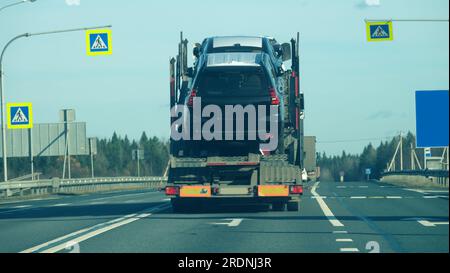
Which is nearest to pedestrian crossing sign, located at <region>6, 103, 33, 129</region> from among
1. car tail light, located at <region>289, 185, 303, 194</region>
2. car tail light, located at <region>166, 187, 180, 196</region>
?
car tail light, located at <region>166, 187, 180, 196</region>

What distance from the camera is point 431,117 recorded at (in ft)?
36.4

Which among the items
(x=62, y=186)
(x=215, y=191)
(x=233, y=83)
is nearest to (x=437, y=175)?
(x=62, y=186)

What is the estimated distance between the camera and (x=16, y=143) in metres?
52.1

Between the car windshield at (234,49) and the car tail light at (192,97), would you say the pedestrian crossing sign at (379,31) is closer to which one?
the car windshield at (234,49)

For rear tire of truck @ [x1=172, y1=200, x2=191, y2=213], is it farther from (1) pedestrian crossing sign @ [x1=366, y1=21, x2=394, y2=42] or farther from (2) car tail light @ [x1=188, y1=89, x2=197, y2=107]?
(1) pedestrian crossing sign @ [x1=366, y1=21, x2=394, y2=42]

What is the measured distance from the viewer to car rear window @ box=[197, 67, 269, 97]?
20391 millimetres

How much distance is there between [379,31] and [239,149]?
14.9 metres

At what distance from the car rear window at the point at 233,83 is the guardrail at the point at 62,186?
10243mm

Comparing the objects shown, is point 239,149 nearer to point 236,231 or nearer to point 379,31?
point 236,231

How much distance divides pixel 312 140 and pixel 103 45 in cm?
843

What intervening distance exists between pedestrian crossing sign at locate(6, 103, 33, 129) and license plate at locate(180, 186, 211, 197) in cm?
2065

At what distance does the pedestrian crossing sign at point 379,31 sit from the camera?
33.8m

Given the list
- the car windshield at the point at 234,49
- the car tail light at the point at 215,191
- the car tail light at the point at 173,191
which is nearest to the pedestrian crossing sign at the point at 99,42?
the car windshield at the point at 234,49
